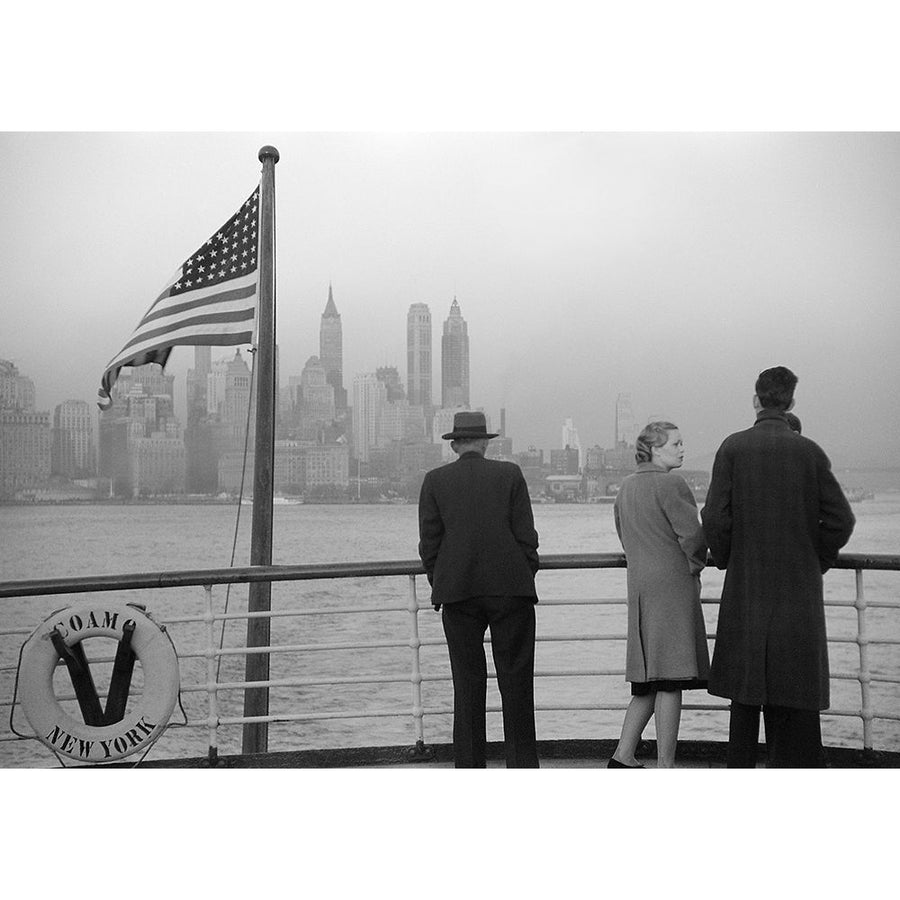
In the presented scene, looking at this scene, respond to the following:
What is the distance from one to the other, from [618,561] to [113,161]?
27456mm

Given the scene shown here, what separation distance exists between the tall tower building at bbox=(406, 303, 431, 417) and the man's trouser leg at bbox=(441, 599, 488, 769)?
173ft

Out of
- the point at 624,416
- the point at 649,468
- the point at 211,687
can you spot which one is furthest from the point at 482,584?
the point at 624,416

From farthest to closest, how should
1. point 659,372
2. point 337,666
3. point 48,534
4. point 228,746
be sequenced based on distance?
point 48,534
point 659,372
point 337,666
point 228,746

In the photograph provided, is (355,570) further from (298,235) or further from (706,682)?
(298,235)

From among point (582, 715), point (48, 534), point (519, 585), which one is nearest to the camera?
point (519, 585)

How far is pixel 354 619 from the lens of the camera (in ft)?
143

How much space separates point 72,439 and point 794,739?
56463 mm

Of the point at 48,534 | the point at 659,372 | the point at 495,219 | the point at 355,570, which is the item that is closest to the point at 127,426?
the point at 48,534

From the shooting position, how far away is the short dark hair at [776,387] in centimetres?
330

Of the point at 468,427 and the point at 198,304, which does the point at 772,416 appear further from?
the point at 198,304

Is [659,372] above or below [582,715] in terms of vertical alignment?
above

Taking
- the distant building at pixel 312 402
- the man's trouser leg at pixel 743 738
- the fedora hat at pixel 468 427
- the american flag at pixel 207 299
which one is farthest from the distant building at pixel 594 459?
the man's trouser leg at pixel 743 738

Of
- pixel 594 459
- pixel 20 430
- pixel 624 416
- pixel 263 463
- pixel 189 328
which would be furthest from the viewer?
pixel 624 416

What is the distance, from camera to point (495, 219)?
6519cm
